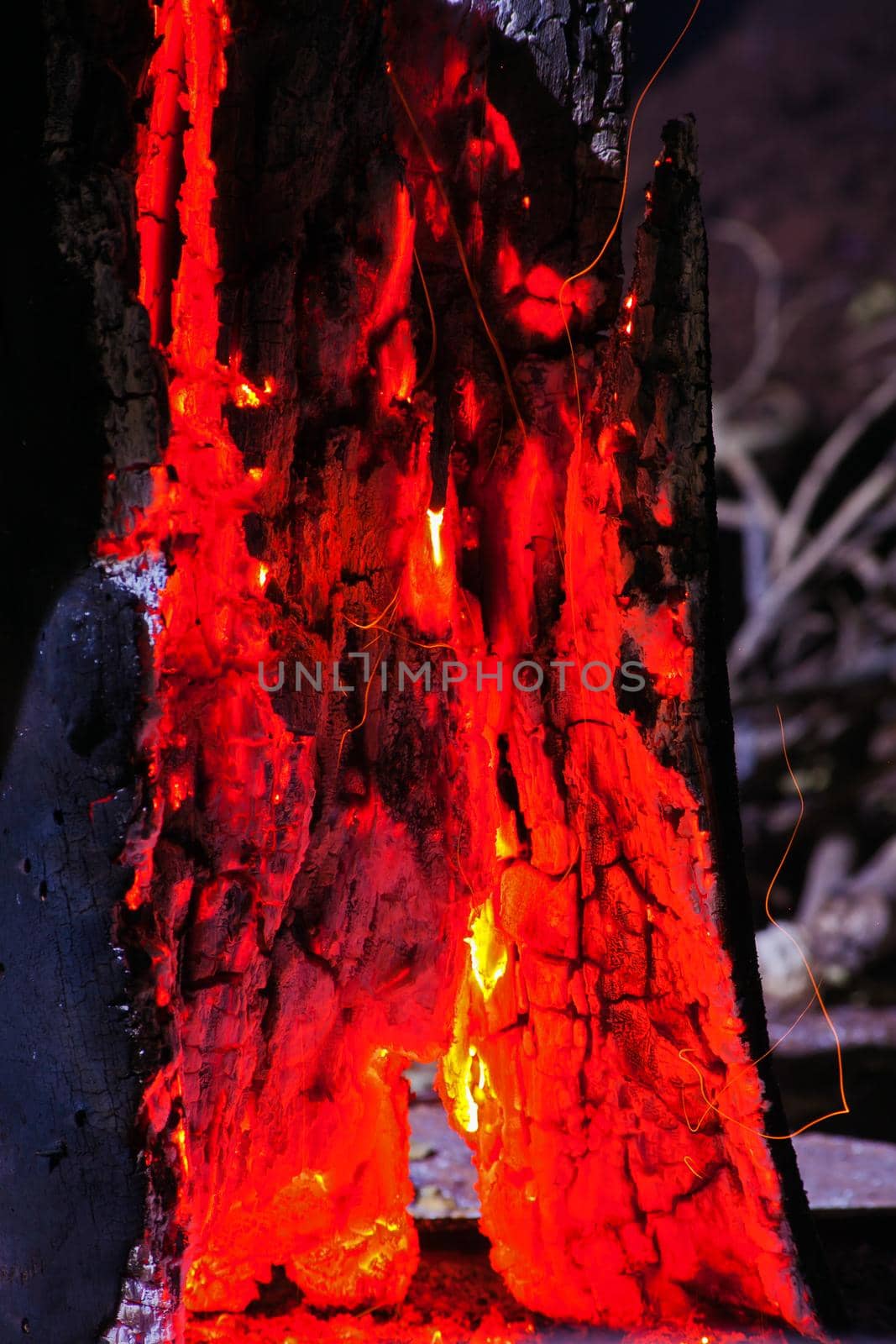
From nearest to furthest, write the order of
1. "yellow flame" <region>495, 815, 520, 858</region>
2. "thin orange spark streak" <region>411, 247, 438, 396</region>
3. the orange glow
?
the orange glow, "thin orange spark streak" <region>411, 247, 438, 396</region>, "yellow flame" <region>495, 815, 520, 858</region>

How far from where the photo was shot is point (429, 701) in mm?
1879

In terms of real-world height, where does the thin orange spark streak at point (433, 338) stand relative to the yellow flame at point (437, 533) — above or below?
above

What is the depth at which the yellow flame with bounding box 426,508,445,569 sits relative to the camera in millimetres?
1867

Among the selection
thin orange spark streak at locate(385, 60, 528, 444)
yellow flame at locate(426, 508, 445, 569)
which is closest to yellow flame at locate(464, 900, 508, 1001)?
yellow flame at locate(426, 508, 445, 569)

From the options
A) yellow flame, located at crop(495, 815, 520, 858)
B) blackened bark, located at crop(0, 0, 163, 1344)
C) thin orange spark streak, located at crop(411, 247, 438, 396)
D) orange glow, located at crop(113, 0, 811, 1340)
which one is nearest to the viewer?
blackened bark, located at crop(0, 0, 163, 1344)

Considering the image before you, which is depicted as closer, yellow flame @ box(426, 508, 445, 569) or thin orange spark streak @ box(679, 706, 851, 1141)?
thin orange spark streak @ box(679, 706, 851, 1141)

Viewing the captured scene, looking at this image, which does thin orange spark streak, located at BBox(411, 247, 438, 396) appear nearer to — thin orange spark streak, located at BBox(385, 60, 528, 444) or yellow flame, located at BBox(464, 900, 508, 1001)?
thin orange spark streak, located at BBox(385, 60, 528, 444)

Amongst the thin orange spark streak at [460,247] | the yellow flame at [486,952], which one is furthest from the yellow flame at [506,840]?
the thin orange spark streak at [460,247]

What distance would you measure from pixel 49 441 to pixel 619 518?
0.90 meters

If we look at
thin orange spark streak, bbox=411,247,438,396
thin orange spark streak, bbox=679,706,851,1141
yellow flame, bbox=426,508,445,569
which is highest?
thin orange spark streak, bbox=411,247,438,396

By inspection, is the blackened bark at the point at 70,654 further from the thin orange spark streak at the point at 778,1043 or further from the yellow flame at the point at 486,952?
the thin orange spark streak at the point at 778,1043

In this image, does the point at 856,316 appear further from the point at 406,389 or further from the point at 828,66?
the point at 406,389

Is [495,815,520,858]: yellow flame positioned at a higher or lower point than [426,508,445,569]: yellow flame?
lower

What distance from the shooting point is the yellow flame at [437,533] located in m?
1.87
